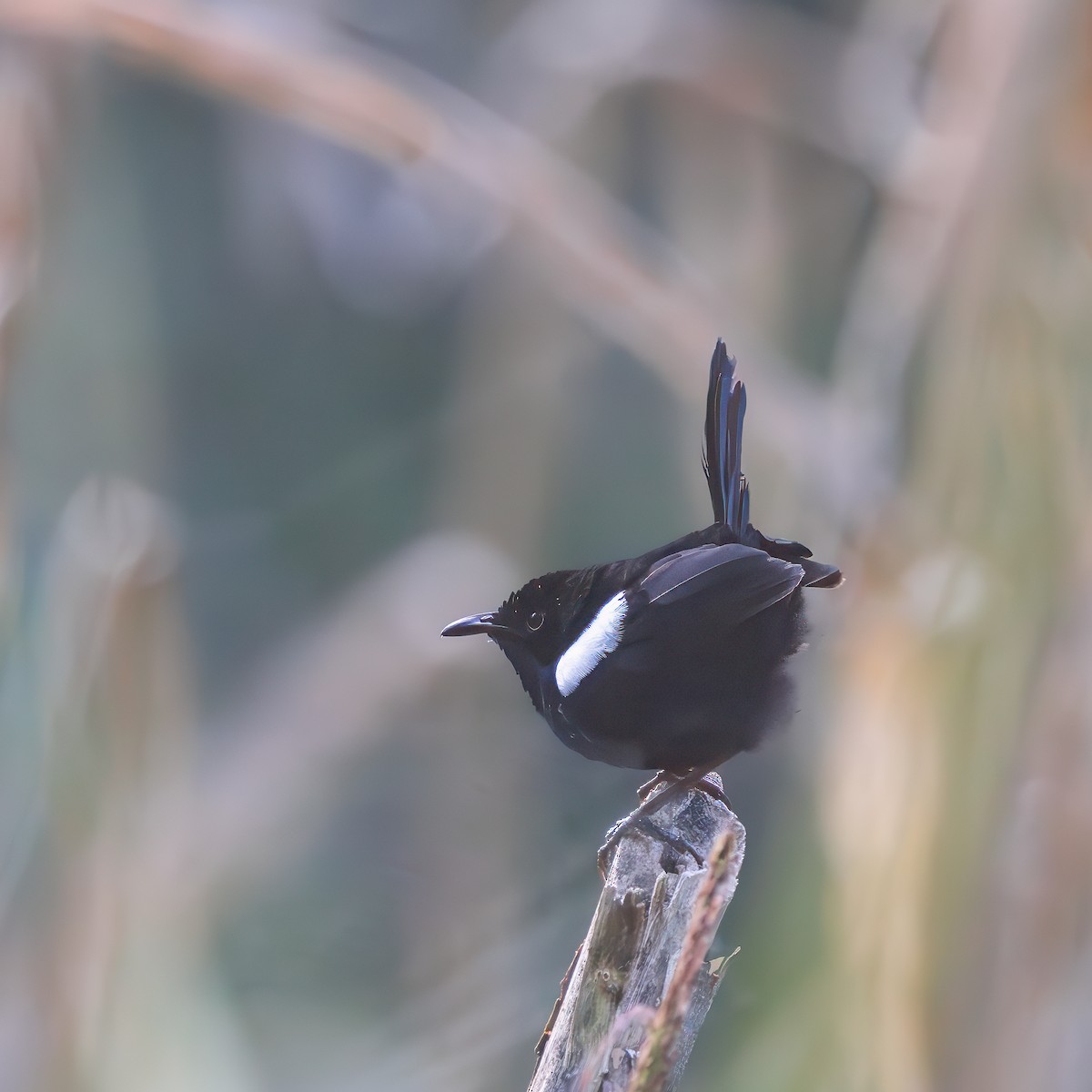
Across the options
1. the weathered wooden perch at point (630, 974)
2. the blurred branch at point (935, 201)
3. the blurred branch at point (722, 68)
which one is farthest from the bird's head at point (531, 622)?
the blurred branch at point (722, 68)

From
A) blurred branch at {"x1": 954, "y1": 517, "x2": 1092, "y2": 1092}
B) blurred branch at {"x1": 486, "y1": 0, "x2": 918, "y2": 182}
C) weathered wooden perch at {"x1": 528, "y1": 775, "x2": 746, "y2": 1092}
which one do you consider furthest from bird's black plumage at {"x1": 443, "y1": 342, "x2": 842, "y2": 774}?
blurred branch at {"x1": 486, "y1": 0, "x2": 918, "y2": 182}

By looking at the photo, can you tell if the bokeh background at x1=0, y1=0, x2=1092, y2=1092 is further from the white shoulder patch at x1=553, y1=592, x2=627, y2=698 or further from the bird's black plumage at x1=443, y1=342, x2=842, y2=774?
the white shoulder patch at x1=553, y1=592, x2=627, y2=698

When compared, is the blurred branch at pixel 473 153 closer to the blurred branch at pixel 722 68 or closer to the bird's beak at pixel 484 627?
the blurred branch at pixel 722 68

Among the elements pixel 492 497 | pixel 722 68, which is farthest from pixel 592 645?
pixel 722 68

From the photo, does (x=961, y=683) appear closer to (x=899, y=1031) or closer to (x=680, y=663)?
(x=899, y=1031)

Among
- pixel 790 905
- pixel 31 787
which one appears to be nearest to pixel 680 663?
pixel 790 905

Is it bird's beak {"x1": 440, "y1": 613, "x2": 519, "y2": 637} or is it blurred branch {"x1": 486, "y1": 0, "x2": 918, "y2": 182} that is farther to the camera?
blurred branch {"x1": 486, "y1": 0, "x2": 918, "y2": 182}
